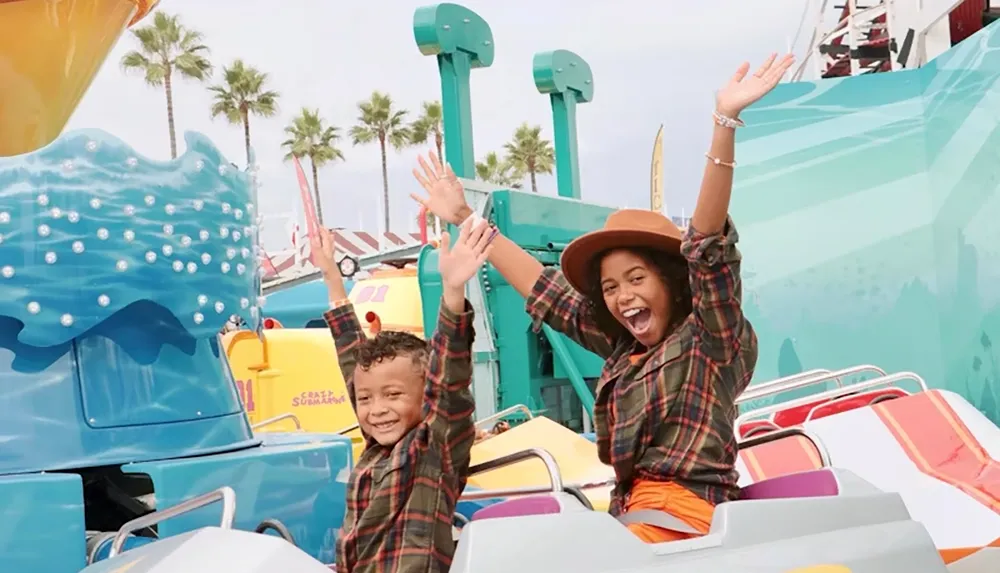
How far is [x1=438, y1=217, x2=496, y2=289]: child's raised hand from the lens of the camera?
2273 millimetres

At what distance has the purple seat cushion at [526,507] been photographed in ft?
6.79

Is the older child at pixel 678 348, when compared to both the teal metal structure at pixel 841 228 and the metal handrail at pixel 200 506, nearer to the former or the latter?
the metal handrail at pixel 200 506

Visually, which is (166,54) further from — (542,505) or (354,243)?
(542,505)

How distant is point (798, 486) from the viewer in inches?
96.0

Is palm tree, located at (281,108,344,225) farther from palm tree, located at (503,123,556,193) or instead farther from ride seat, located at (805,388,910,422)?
ride seat, located at (805,388,910,422)

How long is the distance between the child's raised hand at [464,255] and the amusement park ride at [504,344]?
45cm

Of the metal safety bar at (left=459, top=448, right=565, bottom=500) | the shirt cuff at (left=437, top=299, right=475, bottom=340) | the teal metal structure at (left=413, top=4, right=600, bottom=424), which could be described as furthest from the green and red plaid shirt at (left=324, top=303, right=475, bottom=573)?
the teal metal structure at (left=413, top=4, right=600, bottom=424)

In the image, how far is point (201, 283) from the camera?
10.5 feet

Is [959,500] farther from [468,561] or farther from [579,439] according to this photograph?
[468,561]

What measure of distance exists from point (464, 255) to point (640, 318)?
0.41 m

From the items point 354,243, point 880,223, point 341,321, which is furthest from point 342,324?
point 354,243

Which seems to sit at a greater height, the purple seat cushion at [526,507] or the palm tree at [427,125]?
the palm tree at [427,125]

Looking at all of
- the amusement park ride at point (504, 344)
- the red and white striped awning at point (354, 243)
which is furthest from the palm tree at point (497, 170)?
the amusement park ride at point (504, 344)

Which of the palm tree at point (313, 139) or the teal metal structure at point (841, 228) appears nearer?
the teal metal structure at point (841, 228)
